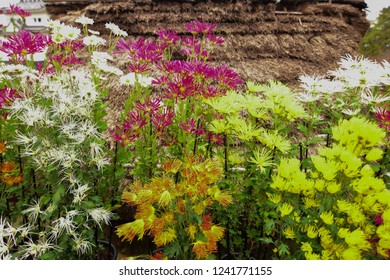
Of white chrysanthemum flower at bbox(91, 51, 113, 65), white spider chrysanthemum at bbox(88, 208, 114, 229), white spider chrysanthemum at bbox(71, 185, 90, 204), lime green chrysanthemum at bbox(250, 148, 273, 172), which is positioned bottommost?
white spider chrysanthemum at bbox(88, 208, 114, 229)

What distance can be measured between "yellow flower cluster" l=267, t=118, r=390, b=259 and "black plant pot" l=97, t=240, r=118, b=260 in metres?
0.98

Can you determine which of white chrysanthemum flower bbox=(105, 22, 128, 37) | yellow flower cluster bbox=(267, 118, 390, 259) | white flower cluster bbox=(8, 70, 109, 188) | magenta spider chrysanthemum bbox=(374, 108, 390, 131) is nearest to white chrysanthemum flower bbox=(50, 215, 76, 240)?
white flower cluster bbox=(8, 70, 109, 188)

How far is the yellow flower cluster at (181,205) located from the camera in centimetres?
120

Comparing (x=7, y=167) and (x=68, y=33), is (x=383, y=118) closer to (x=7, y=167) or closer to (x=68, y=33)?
(x=68, y=33)

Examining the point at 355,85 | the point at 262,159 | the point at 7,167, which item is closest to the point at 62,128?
the point at 7,167

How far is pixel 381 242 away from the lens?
47.4 inches

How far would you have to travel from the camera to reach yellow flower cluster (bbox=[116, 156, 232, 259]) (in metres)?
1.20

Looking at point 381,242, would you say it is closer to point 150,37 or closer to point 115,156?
point 115,156

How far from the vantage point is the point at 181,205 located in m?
1.23

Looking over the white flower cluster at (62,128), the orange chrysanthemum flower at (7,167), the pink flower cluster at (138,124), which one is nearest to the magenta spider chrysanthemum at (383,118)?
the pink flower cluster at (138,124)

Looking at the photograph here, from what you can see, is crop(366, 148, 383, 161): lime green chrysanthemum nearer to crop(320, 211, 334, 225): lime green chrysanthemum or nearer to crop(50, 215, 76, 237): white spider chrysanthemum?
crop(320, 211, 334, 225): lime green chrysanthemum

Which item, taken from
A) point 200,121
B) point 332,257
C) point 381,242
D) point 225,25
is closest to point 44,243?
point 200,121

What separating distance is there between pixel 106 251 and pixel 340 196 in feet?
4.26
